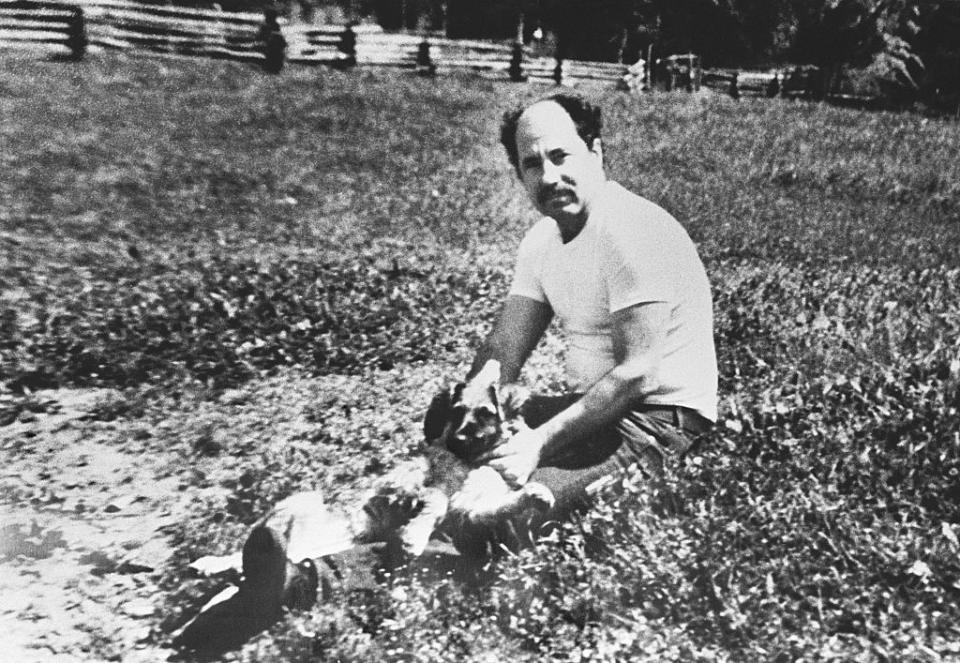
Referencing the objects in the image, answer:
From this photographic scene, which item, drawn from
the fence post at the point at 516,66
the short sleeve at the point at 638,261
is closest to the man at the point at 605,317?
the short sleeve at the point at 638,261

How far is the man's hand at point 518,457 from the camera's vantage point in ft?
9.16

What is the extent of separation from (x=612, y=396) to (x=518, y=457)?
393 mm

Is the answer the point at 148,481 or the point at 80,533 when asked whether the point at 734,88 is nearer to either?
the point at 148,481

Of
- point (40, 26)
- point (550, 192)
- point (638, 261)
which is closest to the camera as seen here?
point (638, 261)

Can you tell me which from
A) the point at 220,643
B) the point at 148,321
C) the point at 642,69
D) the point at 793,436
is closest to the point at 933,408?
the point at 793,436

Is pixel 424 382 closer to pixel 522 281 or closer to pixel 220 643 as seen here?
pixel 522 281

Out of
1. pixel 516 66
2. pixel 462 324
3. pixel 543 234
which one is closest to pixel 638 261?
pixel 543 234

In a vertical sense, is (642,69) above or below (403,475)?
above

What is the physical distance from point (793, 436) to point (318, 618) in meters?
1.97

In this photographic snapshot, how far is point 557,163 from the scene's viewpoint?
2746 mm

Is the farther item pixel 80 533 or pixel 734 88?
pixel 734 88

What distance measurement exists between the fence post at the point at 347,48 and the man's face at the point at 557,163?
3.25m

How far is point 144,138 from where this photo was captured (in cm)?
427

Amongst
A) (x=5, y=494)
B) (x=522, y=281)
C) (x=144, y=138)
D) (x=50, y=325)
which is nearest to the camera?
(x=522, y=281)
